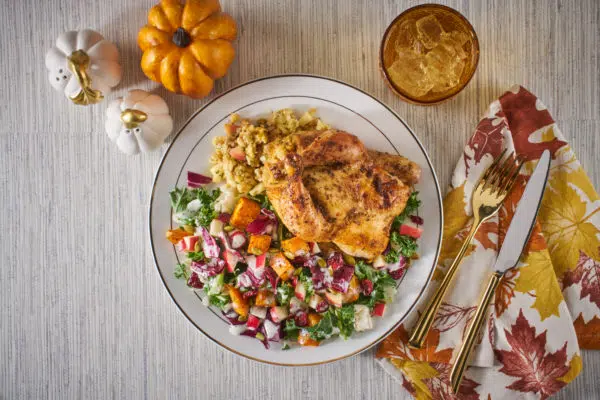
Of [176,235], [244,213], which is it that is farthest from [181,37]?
[176,235]

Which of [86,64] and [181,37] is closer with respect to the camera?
[181,37]

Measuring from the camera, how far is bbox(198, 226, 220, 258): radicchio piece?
2633mm

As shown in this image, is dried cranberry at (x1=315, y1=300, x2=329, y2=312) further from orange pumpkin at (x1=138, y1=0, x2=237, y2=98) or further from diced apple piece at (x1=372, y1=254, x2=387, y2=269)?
orange pumpkin at (x1=138, y1=0, x2=237, y2=98)

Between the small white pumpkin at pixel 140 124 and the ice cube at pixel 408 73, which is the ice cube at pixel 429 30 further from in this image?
the small white pumpkin at pixel 140 124

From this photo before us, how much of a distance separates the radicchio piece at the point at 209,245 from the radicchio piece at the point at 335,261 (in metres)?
0.71

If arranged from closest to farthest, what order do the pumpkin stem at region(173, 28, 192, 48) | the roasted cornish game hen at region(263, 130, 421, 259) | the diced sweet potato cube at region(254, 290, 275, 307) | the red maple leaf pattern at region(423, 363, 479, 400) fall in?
the roasted cornish game hen at region(263, 130, 421, 259)
the pumpkin stem at region(173, 28, 192, 48)
the diced sweet potato cube at region(254, 290, 275, 307)
the red maple leaf pattern at region(423, 363, 479, 400)

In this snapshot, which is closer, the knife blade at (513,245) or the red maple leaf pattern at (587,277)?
the knife blade at (513,245)

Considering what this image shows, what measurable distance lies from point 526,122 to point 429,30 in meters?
0.88

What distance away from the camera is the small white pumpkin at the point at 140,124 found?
2637 millimetres

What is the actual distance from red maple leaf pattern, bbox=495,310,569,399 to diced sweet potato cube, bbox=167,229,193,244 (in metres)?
2.20

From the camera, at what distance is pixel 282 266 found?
2602 millimetres

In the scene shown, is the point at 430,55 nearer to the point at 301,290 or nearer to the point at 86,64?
the point at 301,290

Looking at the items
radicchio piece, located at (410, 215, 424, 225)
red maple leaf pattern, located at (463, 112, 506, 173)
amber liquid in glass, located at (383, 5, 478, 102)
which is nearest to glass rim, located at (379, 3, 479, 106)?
amber liquid in glass, located at (383, 5, 478, 102)

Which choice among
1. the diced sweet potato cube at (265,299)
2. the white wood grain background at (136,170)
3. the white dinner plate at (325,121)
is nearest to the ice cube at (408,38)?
the white wood grain background at (136,170)
